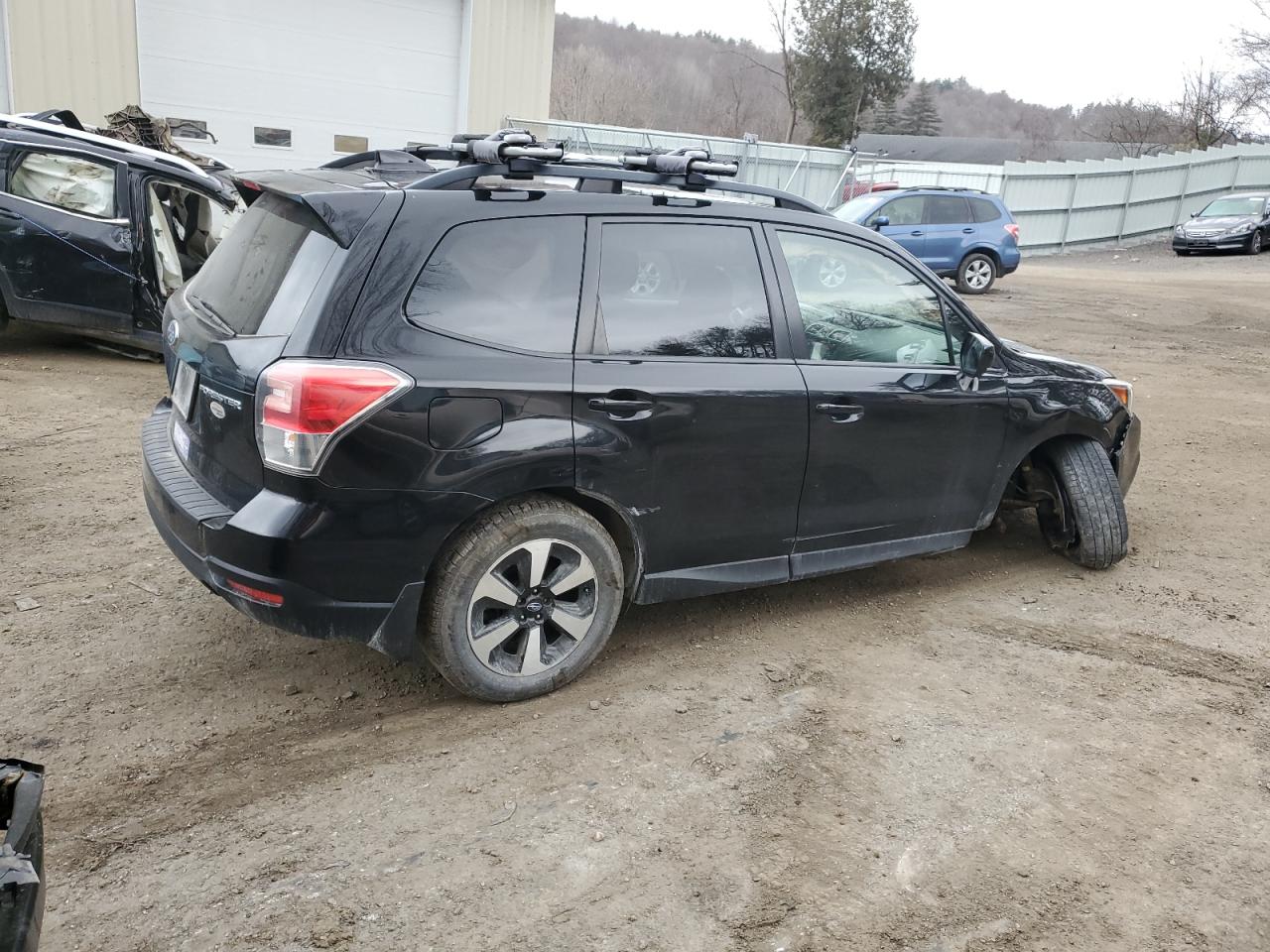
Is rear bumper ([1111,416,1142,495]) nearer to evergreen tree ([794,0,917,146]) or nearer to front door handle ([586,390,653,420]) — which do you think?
front door handle ([586,390,653,420])

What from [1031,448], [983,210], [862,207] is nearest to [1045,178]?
[983,210]

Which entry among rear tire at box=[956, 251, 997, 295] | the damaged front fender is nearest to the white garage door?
rear tire at box=[956, 251, 997, 295]

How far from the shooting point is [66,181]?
27.0 ft

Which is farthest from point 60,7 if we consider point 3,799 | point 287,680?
point 3,799

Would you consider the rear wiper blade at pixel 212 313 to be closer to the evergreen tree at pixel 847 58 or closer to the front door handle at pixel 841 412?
the front door handle at pixel 841 412

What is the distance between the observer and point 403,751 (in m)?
3.45

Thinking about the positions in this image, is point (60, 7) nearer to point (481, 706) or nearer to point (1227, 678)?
point (481, 706)

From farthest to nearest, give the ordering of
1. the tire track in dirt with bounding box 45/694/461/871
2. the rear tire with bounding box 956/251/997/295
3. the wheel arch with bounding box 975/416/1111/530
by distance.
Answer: the rear tire with bounding box 956/251/997/295 → the wheel arch with bounding box 975/416/1111/530 → the tire track in dirt with bounding box 45/694/461/871

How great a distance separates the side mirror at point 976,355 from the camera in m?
4.56

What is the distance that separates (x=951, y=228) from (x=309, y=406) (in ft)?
53.3

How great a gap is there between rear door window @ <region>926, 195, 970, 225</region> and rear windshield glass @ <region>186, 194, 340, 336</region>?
605 inches

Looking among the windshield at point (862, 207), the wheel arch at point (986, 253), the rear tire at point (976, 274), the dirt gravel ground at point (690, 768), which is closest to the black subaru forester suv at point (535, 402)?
the dirt gravel ground at point (690, 768)

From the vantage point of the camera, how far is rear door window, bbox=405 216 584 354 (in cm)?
344

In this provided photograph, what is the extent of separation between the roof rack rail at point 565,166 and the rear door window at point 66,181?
4985mm
